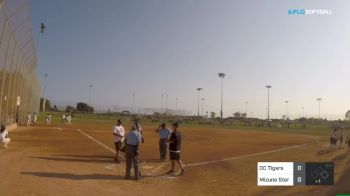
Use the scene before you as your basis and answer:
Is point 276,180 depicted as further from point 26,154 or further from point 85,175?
point 26,154

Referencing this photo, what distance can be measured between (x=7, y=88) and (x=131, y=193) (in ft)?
Answer: 65.4

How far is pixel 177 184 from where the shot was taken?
11.3 m

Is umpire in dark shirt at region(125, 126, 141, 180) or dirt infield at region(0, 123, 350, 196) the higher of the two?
umpire in dark shirt at region(125, 126, 141, 180)

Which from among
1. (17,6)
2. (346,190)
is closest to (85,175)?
(346,190)

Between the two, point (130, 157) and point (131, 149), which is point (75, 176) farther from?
point (131, 149)

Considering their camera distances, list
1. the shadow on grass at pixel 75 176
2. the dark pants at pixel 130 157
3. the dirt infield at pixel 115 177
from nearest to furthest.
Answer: the dirt infield at pixel 115 177, the shadow on grass at pixel 75 176, the dark pants at pixel 130 157
